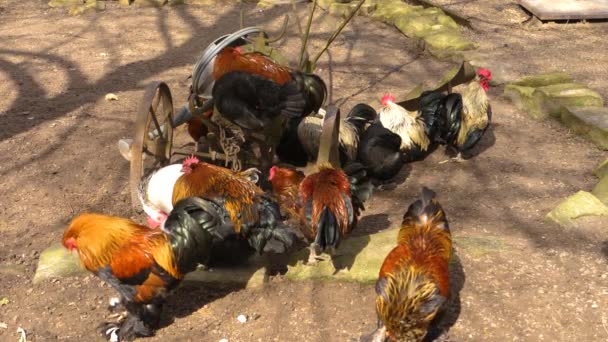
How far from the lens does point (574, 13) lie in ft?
32.4

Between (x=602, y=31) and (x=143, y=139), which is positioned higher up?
(x=143, y=139)

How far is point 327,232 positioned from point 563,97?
394cm

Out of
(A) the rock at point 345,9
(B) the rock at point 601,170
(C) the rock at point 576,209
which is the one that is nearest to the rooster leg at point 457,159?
(B) the rock at point 601,170

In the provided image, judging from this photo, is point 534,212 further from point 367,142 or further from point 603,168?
point 367,142

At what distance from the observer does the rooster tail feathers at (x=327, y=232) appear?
416cm

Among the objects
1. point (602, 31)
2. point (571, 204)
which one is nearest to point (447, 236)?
point (571, 204)

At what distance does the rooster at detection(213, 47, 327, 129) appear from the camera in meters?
4.91

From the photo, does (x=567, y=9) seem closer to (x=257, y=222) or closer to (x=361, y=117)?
(x=361, y=117)

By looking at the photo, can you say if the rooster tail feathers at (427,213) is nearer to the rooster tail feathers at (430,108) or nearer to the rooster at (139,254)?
the rooster at (139,254)

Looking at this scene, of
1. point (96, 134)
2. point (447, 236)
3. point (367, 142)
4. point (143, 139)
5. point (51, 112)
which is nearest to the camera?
point (447, 236)

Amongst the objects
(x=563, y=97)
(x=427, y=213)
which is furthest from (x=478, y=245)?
(x=563, y=97)

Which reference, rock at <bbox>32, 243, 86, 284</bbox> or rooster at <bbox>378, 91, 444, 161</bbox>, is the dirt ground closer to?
rock at <bbox>32, 243, 86, 284</bbox>

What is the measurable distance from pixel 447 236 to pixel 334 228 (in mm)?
645

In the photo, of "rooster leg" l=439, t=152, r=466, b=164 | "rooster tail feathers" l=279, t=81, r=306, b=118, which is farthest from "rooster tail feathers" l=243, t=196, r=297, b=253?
"rooster leg" l=439, t=152, r=466, b=164
